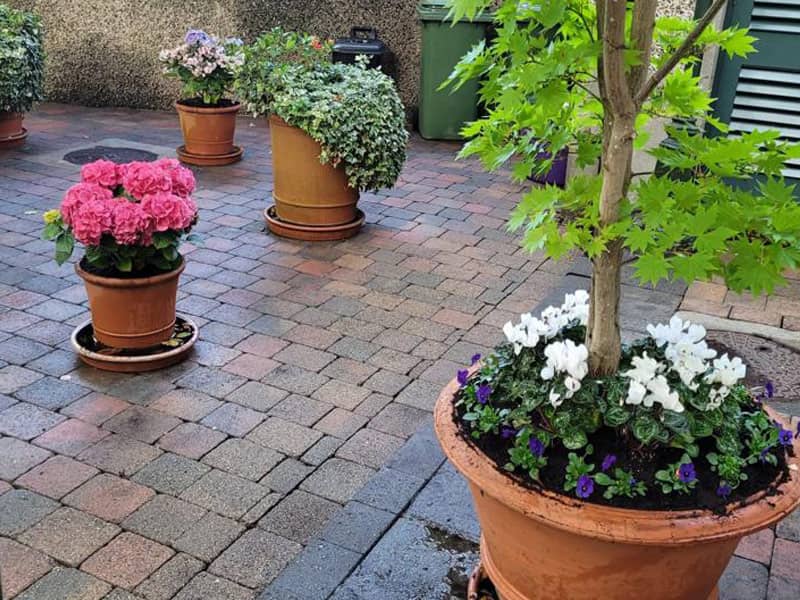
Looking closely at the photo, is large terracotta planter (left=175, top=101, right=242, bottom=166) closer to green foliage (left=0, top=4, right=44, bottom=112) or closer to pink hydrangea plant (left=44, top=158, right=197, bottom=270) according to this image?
green foliage (left=0, top=4, right=44, bottom=112)

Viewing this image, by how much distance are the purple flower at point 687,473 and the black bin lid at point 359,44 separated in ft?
22.3

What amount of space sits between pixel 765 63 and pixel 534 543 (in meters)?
4.42

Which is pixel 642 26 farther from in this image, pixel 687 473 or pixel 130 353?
pixel 130 353

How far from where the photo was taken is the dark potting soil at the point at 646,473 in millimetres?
2098

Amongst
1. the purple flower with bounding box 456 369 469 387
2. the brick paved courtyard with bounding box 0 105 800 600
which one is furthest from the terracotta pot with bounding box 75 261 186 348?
the purple flower with bounding box 456 369 469 387

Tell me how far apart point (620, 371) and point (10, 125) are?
699 centimetres

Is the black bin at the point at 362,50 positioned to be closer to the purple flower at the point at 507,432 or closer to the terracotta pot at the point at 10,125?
the terracotta pot at the point at 10,125

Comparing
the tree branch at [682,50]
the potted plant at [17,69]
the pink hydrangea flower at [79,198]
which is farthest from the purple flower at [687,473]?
the potted plant at [17,69]

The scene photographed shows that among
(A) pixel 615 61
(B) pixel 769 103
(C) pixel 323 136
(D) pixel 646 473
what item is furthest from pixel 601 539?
(B) pixel 769 103

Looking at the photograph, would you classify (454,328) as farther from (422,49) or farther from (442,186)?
(422,49)

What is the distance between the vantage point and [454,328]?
4.55 meters

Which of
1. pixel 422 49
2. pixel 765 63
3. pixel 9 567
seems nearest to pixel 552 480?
pixel 9 567

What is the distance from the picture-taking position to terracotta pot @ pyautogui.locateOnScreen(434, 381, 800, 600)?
2027 mm

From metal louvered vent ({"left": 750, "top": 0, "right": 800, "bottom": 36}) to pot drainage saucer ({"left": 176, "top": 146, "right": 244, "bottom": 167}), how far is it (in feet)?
14.3
